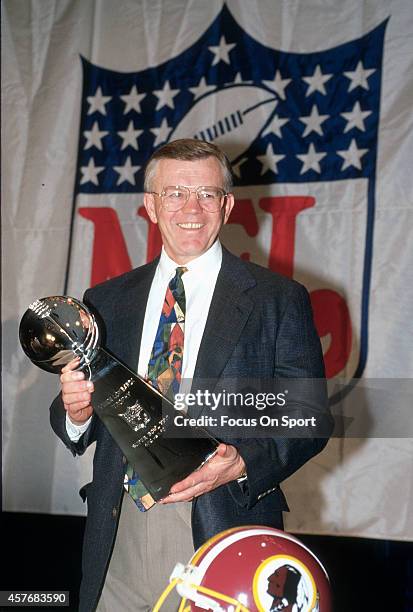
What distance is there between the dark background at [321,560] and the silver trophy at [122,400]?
1.50m

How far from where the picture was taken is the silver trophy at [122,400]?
1343 mm

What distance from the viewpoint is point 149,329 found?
167 centimetres

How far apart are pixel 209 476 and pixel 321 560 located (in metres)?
1.75

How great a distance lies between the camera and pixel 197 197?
1685mm

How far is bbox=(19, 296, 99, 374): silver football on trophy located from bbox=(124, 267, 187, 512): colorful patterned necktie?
20 centimetres

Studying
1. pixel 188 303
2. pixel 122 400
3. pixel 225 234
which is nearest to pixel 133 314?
pixel 188 303

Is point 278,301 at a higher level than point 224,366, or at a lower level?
higher

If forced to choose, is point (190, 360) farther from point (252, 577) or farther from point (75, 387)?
point (252, 577)

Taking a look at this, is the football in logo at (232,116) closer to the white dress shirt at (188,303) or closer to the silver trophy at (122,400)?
the white dress shirt at (188,303)

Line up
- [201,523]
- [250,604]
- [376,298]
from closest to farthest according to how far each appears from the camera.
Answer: [250,604], [201,523], [376,298]

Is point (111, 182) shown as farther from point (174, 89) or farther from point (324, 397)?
point (324, 397)

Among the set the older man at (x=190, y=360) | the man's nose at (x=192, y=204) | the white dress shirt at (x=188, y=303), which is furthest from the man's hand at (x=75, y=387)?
the man's nose at (x=192, y=204)

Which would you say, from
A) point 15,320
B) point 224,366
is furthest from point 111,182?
point 224,366

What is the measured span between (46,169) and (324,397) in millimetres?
2294
